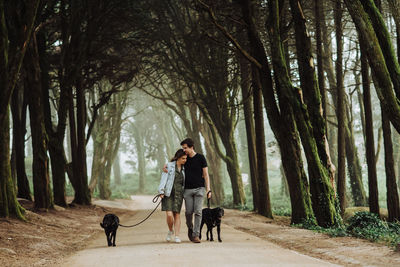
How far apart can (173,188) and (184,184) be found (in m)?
0.23

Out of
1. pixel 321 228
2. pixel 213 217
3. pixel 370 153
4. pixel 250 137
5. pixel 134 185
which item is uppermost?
pixel 250 137

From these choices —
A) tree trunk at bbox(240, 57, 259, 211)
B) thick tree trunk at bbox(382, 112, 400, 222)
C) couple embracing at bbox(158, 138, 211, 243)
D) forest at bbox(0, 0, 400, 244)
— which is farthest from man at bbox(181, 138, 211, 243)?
tree trunk at bbox(240, 57, 259, 211)

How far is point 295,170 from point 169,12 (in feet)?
46.7

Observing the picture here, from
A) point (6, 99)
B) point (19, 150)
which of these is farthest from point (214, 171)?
point (6, 99)

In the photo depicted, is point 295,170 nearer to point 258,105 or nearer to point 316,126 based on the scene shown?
point 316,126

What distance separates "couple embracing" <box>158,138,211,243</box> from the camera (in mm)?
10031

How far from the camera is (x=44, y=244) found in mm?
10695

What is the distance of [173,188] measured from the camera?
10125 mm

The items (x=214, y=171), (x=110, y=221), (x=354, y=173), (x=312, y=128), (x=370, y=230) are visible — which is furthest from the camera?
(x=214, y=171)

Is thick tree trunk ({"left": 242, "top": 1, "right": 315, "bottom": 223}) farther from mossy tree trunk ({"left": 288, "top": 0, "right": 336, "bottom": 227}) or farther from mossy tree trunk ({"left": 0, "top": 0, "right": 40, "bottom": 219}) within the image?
mossy tree trunk ({"left": 0, "top": 0, "right": 40, "bottom": 219})

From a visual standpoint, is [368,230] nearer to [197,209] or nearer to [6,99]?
[197,209]

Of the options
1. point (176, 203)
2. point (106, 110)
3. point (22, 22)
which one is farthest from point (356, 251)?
point (106, 110)

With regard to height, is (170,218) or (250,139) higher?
(250,139)

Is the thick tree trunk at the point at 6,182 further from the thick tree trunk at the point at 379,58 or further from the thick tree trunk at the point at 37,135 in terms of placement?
the thick tree trunk at the point at 379,58
